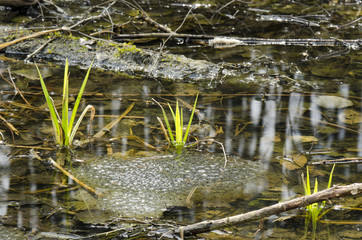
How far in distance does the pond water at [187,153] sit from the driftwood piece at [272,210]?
0.65ft

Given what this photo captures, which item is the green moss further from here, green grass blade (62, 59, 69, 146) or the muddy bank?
green grass blade (62, 59, 69, 146)

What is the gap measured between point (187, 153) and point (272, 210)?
1087 mm

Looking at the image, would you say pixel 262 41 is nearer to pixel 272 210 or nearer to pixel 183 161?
pixel 183 161

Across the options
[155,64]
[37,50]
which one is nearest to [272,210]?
[155,64]

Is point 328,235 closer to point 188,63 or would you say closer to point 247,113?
point 247,113

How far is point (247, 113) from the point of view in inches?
138

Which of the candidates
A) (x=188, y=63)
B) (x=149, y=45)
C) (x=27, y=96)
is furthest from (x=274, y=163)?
(x=149, y=45)

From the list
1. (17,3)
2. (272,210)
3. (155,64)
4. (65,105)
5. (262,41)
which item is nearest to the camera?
(272,210)

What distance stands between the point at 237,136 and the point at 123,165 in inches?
36.7

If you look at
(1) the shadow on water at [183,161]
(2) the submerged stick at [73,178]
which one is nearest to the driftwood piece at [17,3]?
(1) the shadow on water at [183,161]

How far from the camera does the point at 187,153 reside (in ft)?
9.36

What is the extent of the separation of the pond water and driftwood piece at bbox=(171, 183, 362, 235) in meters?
0.20

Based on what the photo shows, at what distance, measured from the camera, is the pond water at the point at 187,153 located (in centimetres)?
217

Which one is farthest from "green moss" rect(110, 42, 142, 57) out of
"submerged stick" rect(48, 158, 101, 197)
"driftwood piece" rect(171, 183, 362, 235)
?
"driftwood piece" rect(171, 183, 362, 235)
